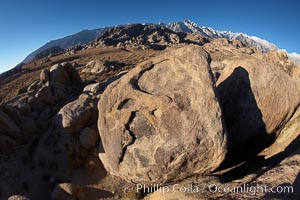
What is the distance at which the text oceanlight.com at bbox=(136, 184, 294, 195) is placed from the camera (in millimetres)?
7511

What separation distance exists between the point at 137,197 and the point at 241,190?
4751 millimetres

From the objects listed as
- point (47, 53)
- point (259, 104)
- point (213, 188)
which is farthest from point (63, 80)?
point (47, 53)

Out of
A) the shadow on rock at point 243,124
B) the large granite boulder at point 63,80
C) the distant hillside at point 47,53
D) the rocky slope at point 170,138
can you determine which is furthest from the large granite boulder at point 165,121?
the distant hillside at point 47,53

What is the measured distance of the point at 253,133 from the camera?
11445 mm

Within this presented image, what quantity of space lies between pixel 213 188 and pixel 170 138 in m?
2.40

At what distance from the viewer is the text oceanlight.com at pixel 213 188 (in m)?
7.51

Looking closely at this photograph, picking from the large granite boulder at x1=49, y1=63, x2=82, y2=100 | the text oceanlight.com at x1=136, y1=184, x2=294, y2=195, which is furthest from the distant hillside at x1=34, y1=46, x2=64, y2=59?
the text oceanlight.com at x1=136, y1=184, x2=294, y2=195

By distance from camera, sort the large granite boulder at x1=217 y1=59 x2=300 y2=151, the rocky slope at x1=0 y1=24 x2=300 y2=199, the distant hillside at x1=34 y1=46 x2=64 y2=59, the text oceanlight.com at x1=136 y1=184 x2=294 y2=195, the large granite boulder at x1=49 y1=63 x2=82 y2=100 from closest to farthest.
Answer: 1. the text oceanlight.com at x1=136 y1=184 x2=294 y2=195
2. the rocky slope at x1=0 y1=24 x2=300 y2=199
3. the large granite boulder at x1=217 y1=59 x2=300 y2=151
4. the large granite boulder at x1=49 y1=63 x2=82 y2=100
5. the distant hillside at x1=34 y1=46 x2=64 y2=59

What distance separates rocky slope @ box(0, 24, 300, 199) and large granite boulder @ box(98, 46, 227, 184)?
41 mm

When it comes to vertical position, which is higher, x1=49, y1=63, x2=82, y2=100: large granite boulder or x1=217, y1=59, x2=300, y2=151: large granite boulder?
x1=49, y1=63, x2=82, y2=100: large granite boulder

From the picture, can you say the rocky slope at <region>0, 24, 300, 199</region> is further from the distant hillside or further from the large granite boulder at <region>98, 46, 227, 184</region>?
the distant hillside

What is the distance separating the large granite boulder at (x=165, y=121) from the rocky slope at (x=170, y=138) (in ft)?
0.13

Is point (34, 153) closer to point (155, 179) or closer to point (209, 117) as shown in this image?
point (155, 179)

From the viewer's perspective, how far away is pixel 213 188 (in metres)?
8.96
